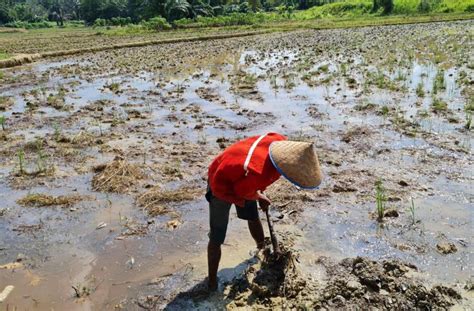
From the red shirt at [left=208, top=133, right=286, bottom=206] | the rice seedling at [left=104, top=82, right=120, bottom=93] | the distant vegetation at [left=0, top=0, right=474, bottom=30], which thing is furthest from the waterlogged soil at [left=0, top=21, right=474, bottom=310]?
the distant vegetation at [left=0, top=0, right=474, bottom=30]

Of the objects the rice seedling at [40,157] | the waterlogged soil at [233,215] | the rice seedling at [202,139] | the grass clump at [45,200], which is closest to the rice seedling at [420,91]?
the waterlogged soil at [233,215]

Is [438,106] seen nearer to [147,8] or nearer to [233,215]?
[233,215]

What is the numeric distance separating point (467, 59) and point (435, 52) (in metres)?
1.83

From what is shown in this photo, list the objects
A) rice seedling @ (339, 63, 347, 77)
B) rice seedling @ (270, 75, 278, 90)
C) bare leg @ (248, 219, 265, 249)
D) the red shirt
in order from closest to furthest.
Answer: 1. the red shirt
2. bare leg @ (248, 219, 265, 249)
3. rice seedling @ (270, 75, 278, 90)
4. rice seedling @ (339, 63, 347, 77)

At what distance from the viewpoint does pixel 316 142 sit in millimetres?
6184

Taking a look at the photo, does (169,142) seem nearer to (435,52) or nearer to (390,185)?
(390,185)

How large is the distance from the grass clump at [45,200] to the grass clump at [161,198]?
2.33 feet

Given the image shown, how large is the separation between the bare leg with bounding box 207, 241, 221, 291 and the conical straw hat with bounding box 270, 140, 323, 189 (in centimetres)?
87

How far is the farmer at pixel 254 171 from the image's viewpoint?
2658 millimetres

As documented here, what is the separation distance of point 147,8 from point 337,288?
37307 mm

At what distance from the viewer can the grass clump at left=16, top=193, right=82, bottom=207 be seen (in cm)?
470

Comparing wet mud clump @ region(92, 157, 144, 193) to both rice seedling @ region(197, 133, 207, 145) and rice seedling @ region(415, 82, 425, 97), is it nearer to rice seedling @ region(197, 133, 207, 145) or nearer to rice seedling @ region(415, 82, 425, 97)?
rice seedling @ region(197, 133, 207, 145)

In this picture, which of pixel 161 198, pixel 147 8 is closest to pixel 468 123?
pixel 161 198

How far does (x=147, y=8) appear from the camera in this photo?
37.1 m
